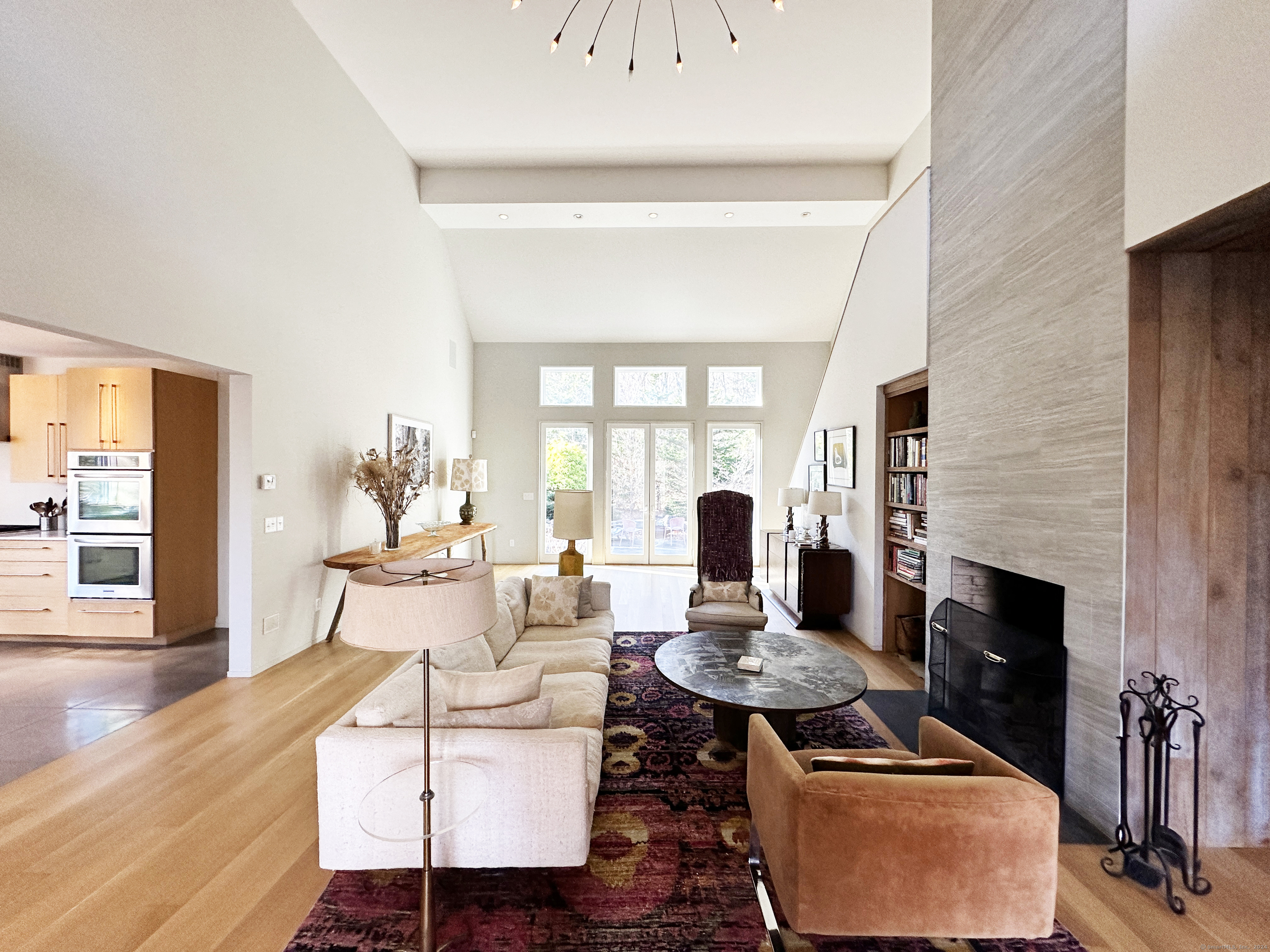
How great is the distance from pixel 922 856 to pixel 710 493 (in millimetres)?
3589

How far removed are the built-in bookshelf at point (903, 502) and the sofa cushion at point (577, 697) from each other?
2.67m

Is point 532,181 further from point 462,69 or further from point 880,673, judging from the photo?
point 880,673

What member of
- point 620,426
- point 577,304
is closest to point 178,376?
point 577,304

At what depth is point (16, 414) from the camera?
460 cm

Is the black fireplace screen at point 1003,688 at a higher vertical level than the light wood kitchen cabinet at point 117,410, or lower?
lower

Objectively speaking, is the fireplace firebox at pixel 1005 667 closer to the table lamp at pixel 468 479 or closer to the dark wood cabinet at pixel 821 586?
the dark wood cabinet at pixel 821 586

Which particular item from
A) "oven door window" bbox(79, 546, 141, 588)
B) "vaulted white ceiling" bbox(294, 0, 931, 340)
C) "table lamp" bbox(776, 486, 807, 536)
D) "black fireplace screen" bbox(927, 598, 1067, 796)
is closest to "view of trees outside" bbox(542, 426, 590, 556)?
"vaulted white ceiling" bbox(294, 0, 931, 340)

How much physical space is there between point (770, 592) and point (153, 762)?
5460mm

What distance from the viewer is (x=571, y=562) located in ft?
14.2

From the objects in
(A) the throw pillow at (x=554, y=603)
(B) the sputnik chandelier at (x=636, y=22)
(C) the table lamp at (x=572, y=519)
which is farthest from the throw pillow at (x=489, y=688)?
(B) the sputnik chandelier at (x=636, y=22)

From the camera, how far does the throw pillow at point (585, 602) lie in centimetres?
391

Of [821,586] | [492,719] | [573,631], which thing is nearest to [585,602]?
[573,631]

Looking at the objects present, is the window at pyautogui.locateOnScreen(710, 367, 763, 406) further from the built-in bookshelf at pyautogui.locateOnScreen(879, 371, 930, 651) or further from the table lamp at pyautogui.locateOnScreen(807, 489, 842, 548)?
the built-in bookshelf at pyautogui.locateOnScreen(879, 371, 930, 651)

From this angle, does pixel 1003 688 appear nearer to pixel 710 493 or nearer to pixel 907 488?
pixel 907 488
